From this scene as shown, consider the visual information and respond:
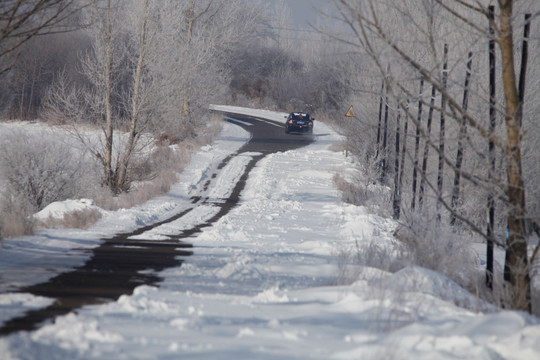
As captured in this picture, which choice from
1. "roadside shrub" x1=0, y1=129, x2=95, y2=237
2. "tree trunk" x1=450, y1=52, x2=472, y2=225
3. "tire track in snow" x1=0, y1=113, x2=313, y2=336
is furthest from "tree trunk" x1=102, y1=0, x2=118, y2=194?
"tree trunk" x1=450, y1=52, x2=472, y2=225

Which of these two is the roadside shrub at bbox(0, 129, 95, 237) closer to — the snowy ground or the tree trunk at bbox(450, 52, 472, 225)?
the snowy ground

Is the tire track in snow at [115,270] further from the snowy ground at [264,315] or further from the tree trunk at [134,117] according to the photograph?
the tree trunk at [134,117]

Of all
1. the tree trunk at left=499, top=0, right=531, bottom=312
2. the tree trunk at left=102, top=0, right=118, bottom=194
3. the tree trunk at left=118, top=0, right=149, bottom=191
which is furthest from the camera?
the tree trunk at left=118, top=0, right=149, bottom=191

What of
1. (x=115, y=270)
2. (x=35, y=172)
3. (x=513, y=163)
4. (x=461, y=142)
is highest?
(x=461, y=142)

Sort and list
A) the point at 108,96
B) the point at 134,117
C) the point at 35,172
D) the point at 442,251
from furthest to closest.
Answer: the point at 134,117, the point at 108,96, the point at 35,172, the point at 442,251

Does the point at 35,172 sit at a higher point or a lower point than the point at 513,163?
lower

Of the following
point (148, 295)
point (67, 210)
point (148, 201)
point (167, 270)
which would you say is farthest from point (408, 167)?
point (148, 295)

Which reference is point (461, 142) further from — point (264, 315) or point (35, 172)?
point (35, 172)

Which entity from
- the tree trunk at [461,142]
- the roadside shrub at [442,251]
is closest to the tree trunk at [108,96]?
the tree trunk at [461,142]

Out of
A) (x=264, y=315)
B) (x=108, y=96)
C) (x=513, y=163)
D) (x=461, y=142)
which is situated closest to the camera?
(x=264, y=315)

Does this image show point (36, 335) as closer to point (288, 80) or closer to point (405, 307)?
point (405, 307)

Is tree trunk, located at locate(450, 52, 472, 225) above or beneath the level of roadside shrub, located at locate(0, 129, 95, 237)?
above

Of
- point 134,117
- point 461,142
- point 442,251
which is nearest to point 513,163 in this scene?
point 461,142

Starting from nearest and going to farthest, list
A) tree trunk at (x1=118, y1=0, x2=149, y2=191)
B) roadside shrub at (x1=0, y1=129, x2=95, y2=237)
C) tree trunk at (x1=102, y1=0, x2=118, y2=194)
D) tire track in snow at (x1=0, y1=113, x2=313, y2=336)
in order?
tire track in snow at (x1=0, y1=113, x2=313, y2=336) < roadside shrub at (x1=0, y1=129, x2=95, y2=237) < tree trunk at (x1=102, y1=0, x2=118, y2=194) < tree trunk at (x1=118, y1=0, x2=149, y2=191)
